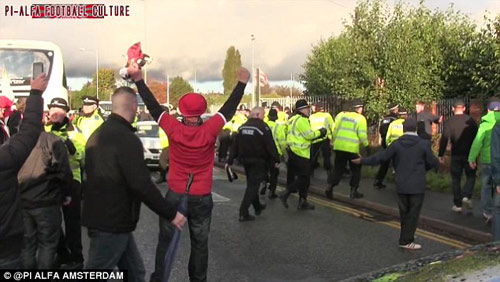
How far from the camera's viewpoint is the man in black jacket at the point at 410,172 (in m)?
7.05

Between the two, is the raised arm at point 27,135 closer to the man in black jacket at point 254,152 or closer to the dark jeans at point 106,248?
the dark jeans at point 106,248

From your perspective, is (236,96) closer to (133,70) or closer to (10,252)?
(133,70)

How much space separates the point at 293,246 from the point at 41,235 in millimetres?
3404

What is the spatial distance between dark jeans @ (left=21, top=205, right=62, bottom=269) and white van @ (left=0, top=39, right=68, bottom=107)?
10.7 meters

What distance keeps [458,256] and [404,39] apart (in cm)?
1633

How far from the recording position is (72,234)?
5.96m

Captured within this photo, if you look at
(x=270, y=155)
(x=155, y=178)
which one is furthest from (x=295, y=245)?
(x=155, y=178)

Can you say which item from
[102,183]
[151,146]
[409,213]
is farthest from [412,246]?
[151,146]

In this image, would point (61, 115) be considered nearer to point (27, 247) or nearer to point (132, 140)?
point (27, 247)

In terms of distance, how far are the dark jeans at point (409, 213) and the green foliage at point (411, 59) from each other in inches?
433

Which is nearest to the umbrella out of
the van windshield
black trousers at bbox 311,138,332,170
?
black trousers at bbox 311,138,332,170

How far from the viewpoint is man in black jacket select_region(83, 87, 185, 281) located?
12.5 ft

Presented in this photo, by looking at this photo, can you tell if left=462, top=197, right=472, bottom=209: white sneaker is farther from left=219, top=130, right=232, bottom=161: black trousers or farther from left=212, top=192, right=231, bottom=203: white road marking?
left=219, top=130, right=232, bottom=161: black trousers

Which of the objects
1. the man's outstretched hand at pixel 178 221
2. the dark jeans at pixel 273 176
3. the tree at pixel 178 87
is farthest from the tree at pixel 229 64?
the man's outstretched hand at pixel 178 221
